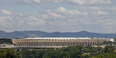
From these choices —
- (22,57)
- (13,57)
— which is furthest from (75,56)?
(13,57)

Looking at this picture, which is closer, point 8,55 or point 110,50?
point 8,55

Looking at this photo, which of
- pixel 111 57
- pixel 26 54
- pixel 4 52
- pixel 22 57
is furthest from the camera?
pixel 26 54

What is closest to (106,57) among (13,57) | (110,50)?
(13,57)

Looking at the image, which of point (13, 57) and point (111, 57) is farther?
point (111, 57)

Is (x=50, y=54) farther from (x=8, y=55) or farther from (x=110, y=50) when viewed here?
(x=8, y=55)

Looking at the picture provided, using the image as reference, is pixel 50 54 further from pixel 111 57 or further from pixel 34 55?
pixel 111 57

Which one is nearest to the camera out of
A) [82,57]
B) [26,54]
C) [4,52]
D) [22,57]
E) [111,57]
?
[4,52]

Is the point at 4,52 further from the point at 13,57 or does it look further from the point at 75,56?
the point at 75,56

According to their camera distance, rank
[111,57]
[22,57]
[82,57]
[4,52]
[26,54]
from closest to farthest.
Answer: [4,52]
[111,57]
[82,57]
[22,57]
[26,54]
